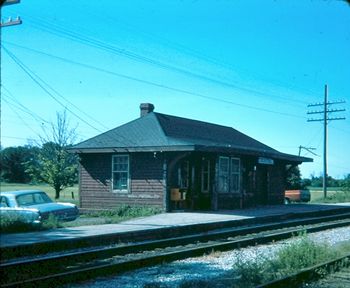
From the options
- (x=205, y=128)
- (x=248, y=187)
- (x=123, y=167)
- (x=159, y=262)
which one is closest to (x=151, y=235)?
(x=159, y=262)

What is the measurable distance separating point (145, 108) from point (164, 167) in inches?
244

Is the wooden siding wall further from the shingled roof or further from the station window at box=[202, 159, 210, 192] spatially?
the station window at box=[202, 159, 210, 192]

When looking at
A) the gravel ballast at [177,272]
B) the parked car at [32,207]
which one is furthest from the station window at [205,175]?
the gravel ballast at [177,272]

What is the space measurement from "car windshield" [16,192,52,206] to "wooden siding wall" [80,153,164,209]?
19.4 feet

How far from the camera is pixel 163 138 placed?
70.2 feet

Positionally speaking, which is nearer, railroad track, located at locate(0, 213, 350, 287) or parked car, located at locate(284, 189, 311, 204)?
railroad track, located at locate(0, 213, 350, 287)

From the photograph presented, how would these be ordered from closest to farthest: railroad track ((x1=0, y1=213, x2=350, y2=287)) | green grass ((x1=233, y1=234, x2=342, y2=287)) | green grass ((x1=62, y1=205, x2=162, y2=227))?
green grass ((x1=233, y1=234, x2=342, y2=287)) < railroad track ((x1=0, y1=213, x2=350, y2=287)) < green grass ((x1=62, y1=205, x2=162, y2=227))

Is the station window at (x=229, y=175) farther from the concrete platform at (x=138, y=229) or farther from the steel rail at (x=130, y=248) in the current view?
the steel rail at (x=130, y=248)

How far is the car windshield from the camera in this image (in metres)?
14.3

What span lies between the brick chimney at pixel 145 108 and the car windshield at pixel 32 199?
36.1ft

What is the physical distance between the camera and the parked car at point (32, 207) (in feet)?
45.5

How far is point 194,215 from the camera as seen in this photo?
1902cm

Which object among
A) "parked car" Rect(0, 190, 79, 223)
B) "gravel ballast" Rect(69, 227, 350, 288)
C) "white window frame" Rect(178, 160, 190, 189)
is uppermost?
"white window frame" Rect(178, 160, 190, 189)

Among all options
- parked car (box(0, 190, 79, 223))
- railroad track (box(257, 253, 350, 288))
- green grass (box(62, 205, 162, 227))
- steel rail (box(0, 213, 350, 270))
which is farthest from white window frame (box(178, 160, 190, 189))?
railroad track (box(257, 253, 350, 288))
